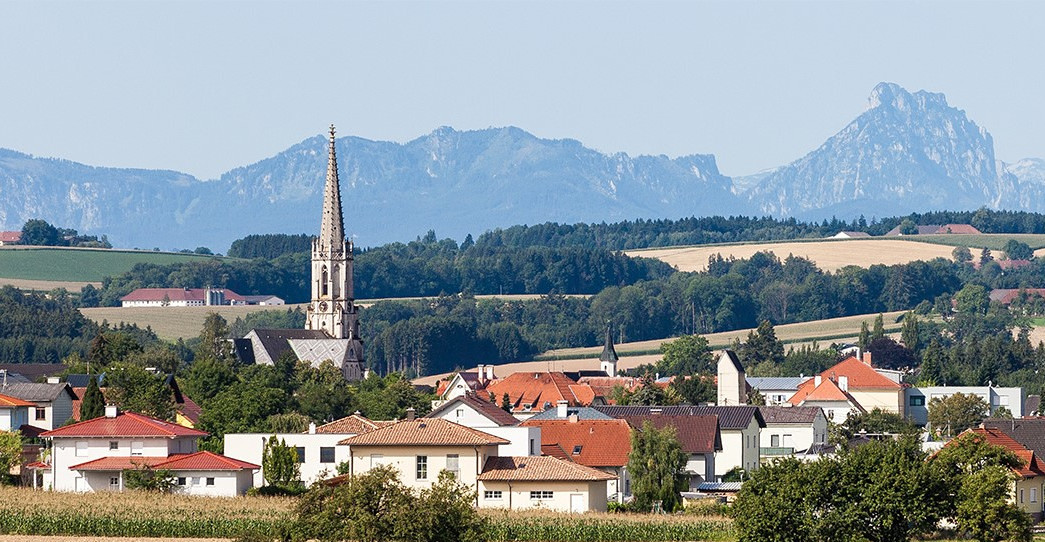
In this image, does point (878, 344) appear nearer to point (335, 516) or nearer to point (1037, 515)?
point (1037, 515)

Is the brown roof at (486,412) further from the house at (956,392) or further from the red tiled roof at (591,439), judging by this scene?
the house at (956,392)

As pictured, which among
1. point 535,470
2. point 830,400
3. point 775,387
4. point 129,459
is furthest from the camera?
point 775,387

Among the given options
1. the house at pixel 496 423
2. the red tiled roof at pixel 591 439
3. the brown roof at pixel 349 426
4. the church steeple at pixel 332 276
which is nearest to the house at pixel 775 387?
the church steeple at pixel 332 276

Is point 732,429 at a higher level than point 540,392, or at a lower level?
higher

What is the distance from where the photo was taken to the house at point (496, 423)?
254 ft

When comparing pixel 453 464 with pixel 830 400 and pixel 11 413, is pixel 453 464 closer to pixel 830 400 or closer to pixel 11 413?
pixel 11 413

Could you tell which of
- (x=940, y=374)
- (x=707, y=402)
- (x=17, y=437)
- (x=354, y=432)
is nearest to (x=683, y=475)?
(x=354, y=432)

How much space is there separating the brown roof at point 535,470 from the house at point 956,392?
225 ft

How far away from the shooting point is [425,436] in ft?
236

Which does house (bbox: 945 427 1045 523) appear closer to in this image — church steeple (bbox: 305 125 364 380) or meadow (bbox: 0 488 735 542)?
meadow (bbox: 0 488 735 542)

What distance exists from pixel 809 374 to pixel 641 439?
3742 inches

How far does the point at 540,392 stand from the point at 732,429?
39113 millimetres

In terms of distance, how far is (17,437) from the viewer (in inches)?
3310

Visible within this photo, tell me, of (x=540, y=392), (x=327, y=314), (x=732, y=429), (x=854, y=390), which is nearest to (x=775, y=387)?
(x=854, y=390)
